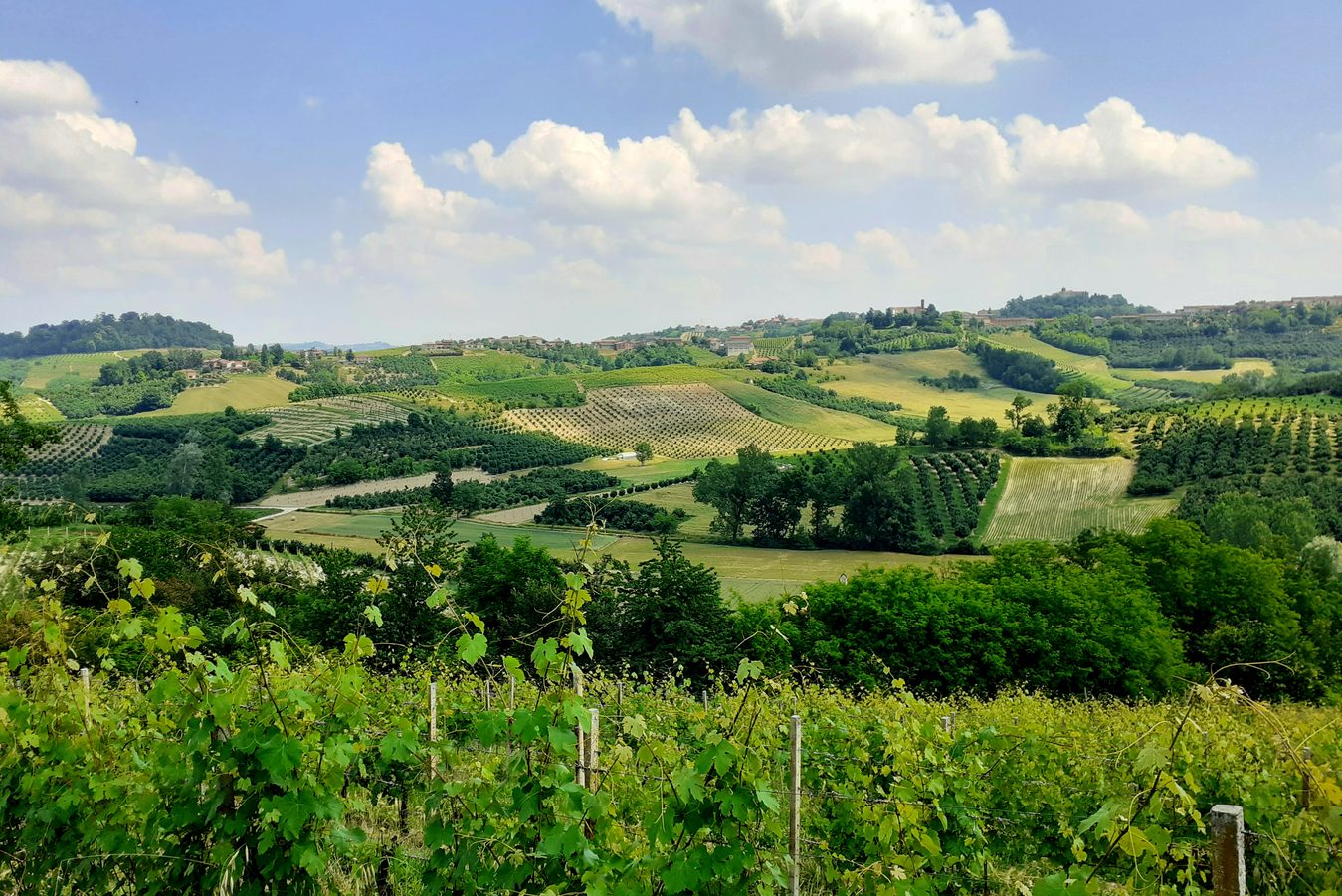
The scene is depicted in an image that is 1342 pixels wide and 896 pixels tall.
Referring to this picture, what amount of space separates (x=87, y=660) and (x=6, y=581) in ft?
35.0

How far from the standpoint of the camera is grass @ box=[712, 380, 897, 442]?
9744 cm

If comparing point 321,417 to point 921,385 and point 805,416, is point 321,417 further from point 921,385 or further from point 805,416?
point 921,385

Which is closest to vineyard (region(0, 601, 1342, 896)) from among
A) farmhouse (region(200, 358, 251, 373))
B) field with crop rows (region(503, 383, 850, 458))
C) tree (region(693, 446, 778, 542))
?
tree (region(693, 446, 778, 542))

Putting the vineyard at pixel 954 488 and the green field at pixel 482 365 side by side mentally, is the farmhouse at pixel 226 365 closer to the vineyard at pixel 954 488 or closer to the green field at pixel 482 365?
the green field at pixel 482 365

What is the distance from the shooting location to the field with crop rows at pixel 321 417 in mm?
90500

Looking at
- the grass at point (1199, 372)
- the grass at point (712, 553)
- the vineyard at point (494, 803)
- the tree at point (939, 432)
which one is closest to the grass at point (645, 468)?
the grass at point (712, 553)

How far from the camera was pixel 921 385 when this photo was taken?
134 m

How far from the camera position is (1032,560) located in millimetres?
34906

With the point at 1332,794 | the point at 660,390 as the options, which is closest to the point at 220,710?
the point at 1332,794

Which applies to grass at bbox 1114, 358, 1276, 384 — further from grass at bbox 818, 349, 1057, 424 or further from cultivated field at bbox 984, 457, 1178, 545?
cultivated field at bbox 984, 457, 1178, 545

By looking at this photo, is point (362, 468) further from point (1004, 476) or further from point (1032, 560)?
point (1032, 560)

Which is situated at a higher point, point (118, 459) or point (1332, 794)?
point (1332, 794)

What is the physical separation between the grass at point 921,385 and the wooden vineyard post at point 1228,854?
104m

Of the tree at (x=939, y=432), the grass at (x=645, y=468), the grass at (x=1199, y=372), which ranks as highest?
the grass at (x=1199, y=372)
